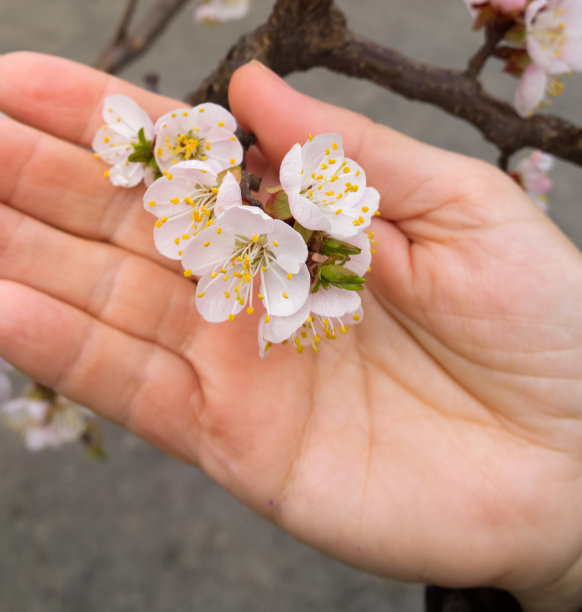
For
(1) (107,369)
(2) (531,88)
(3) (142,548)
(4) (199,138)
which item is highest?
(2) (531,88)

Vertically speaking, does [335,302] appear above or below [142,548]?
above

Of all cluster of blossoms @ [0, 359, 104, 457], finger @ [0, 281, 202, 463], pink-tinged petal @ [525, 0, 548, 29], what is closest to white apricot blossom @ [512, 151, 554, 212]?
pink-tinged petal @ [525, 0, 548, 29]

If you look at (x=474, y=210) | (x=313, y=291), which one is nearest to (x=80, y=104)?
(x=313, y=291)

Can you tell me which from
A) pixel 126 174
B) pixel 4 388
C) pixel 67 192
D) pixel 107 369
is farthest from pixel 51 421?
pixel 126 174

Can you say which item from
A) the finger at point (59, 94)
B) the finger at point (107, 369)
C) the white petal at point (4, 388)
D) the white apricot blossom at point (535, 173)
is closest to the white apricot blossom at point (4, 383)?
the white petal at point (4, 388)

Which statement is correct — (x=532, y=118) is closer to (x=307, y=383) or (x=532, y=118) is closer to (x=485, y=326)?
(x=485, y=326)

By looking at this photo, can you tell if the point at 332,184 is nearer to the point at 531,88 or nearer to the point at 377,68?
the point at 377,68

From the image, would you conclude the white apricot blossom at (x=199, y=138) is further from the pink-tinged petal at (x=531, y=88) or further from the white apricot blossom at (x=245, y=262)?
the pink-tinged petal at (x=531, y=88)
